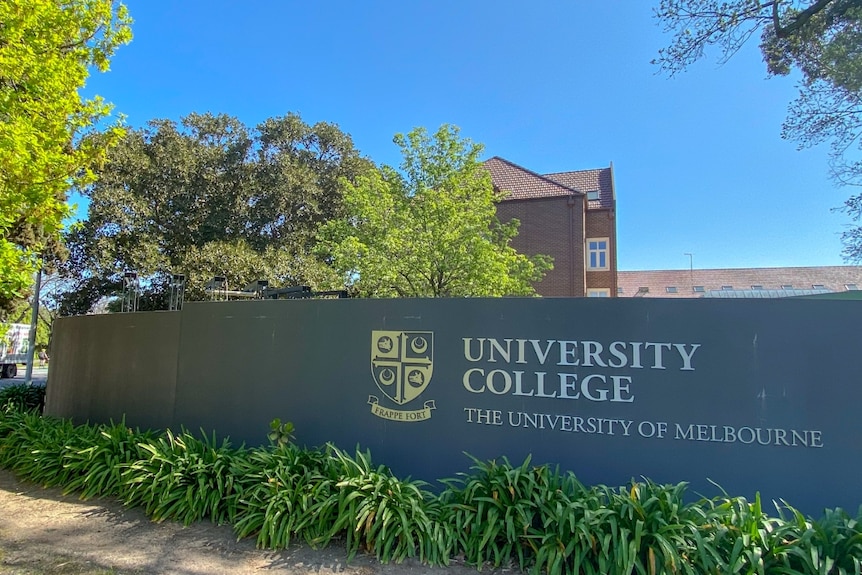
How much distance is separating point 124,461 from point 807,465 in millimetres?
6943

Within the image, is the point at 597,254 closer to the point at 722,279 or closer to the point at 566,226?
the point at 566,226

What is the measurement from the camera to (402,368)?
553 cm

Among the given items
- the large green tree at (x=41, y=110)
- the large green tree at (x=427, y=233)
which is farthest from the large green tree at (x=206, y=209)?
the large green tree at (x=41, y=110)

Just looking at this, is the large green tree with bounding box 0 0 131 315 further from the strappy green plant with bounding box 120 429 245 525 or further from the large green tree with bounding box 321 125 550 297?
the large green tree with bounding box 321 125 550 297

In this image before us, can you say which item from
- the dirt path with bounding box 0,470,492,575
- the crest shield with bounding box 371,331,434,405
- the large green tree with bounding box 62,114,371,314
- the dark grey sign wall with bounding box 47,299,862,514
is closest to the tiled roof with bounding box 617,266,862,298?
the large green tree with bounding box 62,114,371,314

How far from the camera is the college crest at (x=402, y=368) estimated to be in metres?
5.43

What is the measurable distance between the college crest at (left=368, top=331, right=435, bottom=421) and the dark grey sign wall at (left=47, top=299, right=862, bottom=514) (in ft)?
0.05

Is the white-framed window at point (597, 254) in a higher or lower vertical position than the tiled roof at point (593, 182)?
lower

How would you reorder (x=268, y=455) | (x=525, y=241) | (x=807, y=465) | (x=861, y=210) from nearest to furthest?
(x=807, y=465), (x=268, y=455), (x=861, y=210), (x=525, y=241)

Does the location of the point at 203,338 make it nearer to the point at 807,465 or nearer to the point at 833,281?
the point at 807,465

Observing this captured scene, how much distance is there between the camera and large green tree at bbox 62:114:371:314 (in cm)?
1831

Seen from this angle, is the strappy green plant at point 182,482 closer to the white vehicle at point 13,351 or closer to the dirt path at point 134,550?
the dirt path at point 134,550

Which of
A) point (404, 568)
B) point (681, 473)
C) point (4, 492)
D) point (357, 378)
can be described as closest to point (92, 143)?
point (4, 492)

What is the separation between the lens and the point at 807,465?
436 cm
